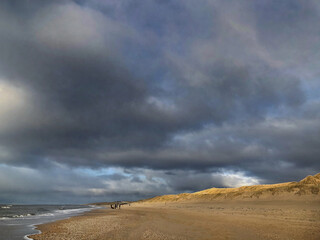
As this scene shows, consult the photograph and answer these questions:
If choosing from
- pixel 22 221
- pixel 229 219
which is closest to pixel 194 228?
pixel 229 219

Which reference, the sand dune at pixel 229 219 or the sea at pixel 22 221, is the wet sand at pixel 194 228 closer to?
the sand dune at pixel 229 219

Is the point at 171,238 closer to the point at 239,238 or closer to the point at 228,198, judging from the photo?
the point at 239,238

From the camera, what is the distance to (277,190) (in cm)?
7519

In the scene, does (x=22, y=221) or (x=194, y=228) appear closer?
(x=194, y=228)

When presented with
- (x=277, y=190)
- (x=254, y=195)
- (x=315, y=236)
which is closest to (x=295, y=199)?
(x=277, y=190)

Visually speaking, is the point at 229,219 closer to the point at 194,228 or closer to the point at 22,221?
the point at 194,228

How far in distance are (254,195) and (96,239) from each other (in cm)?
7661

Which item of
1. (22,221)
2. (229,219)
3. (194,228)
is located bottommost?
(229,219)

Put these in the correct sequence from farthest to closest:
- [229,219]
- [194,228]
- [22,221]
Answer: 1. [22,221]
2. [229,219]
3. [194,228]

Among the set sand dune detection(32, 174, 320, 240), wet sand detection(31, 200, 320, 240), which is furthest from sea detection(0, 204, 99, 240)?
sand dune detection(32, 174, 320, 240)

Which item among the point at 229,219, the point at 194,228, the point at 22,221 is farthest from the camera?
the point at 22,221

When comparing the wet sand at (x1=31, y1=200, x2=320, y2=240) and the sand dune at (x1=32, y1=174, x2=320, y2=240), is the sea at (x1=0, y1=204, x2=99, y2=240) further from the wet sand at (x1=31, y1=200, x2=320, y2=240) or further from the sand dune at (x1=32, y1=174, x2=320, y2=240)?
the sand dune at (x1=32, y1=174, x2=320, y2=240)

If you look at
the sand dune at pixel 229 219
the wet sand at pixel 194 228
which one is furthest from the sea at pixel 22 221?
the sand dune at pixel 229 219

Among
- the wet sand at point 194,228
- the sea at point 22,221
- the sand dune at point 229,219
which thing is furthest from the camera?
the sand dune at point 229,219
